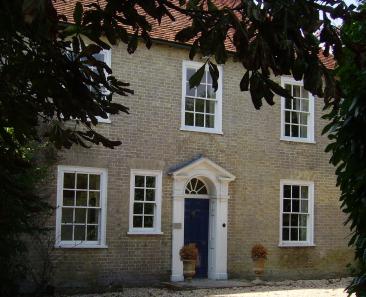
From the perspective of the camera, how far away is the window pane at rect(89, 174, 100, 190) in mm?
15594

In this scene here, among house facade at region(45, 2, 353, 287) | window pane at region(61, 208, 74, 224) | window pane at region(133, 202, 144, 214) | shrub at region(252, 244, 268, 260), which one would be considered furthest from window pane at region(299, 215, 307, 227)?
window pane at region(61, 208, 74, 224)

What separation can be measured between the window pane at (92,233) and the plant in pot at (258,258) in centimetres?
451

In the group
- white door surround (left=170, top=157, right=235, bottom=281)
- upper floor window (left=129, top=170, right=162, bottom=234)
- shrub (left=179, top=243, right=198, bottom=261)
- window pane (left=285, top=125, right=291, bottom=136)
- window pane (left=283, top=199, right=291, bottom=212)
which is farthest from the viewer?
window pane (left=285, top=125, right=291, bottom=136)

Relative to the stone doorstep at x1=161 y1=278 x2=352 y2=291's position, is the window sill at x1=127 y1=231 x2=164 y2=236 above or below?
above

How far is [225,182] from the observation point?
17109 millimetres

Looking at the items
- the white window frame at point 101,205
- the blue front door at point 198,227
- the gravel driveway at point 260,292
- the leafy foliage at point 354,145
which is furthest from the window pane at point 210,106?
the leafy foliage at point 354,145

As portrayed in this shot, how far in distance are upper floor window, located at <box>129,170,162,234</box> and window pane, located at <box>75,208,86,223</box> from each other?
125 cm

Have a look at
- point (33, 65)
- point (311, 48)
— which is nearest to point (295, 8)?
point (311, 48)

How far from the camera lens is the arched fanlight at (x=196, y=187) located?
→ 674 inches

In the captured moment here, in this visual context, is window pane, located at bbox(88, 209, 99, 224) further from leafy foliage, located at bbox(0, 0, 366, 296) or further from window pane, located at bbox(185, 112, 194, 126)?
leafy foliage, located at bbox(0, 0, 366, 296)

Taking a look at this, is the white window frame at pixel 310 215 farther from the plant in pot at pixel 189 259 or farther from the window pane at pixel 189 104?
the window pane at pixel 189 104

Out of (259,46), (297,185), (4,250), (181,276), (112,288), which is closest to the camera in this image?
(259,46)

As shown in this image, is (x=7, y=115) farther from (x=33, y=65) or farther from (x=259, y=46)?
(x=259, y=46)

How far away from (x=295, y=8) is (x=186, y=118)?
1273 centimetres
